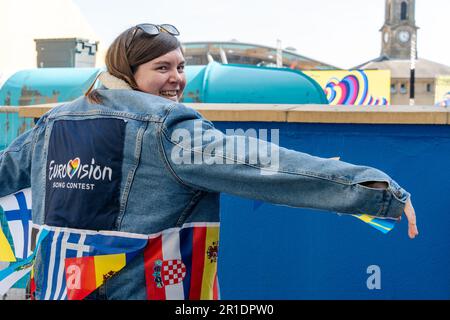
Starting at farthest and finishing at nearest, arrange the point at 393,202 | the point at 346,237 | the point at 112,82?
the point at 346,237, the point at 112,82, the point at 393,202

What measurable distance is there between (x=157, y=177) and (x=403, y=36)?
94.0 meters

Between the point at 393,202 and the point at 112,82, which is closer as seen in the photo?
the point at 393,202

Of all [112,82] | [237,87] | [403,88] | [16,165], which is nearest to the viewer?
[112,82]

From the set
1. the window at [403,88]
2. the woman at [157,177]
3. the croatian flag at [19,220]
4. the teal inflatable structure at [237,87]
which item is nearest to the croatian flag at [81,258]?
the woman at [157,177]

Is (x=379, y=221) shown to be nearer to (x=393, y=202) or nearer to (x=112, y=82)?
(x=393, y=202)

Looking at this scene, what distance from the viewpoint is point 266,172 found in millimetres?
1390

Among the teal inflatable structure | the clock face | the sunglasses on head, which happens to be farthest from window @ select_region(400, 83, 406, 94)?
the sunglasses on head

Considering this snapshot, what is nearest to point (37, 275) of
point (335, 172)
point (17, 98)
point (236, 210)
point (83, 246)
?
point (83, 246)

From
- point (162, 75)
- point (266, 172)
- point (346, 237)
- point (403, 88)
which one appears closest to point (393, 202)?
point (266, 172)

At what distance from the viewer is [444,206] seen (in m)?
3.20

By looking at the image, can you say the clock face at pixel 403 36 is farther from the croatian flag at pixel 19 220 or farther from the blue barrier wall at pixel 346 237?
the croatian flag at pixel 19 220

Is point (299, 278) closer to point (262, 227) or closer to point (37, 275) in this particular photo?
point (262, 227)

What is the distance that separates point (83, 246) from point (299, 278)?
2.02m
